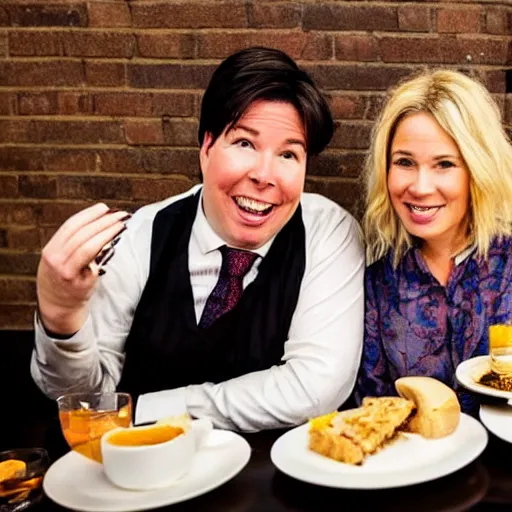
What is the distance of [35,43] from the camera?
2.22 meters

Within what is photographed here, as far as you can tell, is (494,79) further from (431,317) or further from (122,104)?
(122,104)

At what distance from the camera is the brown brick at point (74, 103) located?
224 centimetres

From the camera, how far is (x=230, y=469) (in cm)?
107

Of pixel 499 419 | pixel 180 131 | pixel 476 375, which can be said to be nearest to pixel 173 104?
pixel 180 131

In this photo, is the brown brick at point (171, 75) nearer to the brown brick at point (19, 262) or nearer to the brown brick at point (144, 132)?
the brown brick at point (144, 132)

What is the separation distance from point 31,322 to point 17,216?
346mm

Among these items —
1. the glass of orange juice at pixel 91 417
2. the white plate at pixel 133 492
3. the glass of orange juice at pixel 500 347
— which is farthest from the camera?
the glass of orange juice at pixel 500 347

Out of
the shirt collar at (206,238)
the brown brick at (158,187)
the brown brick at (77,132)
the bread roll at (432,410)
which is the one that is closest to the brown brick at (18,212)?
the brown brick at (77,132)

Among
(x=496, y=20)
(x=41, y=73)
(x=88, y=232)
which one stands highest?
(x=496, y=20)

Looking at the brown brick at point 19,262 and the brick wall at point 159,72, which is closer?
the brick wall at point 159,72

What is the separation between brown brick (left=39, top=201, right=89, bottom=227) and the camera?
2299mm

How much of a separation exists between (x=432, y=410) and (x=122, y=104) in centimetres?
145

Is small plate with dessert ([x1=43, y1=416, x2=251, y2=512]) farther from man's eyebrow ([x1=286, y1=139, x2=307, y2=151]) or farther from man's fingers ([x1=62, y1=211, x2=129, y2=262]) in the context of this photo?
man's eyebrow ([x1=286, y1=139, x2=307, y2=151])

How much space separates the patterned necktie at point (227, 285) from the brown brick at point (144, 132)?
27.0 inches
